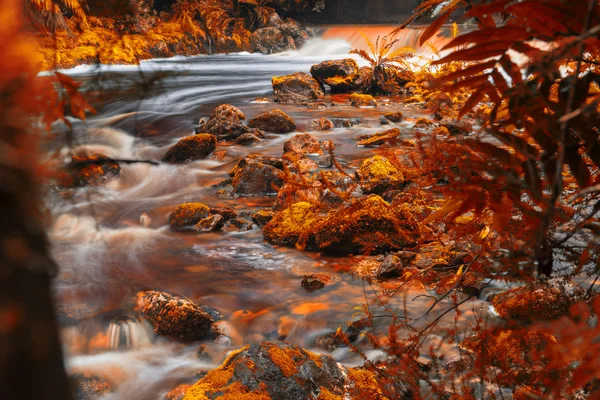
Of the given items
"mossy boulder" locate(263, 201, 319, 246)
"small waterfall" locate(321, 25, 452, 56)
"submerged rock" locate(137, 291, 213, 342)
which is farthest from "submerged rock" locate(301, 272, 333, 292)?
"small waterfall" locate(321, 25, 452, 56)

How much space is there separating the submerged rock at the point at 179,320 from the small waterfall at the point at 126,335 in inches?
3.5

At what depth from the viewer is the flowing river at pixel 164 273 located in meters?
3.22

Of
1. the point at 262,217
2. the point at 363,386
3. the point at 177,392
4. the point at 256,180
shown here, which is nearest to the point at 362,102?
the point at 256,180

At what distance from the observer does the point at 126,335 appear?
357cm

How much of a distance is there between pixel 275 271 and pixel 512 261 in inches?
130

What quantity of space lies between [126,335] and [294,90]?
900 centimetres

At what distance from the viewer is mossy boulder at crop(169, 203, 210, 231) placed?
17.6 ft

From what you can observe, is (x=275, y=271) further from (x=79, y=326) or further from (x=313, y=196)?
(x=79, y=326)

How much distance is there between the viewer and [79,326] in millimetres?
3674

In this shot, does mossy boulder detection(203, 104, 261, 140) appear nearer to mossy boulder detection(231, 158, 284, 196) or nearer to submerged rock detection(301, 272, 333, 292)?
mossy boulder detection(231, 158, 284, 196)

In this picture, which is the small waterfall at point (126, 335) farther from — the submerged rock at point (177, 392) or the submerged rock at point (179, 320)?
the submerged rock at point (177, 392)

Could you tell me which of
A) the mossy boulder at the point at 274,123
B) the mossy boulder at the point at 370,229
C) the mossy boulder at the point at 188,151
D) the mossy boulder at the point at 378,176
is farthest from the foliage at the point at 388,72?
the mossy boulder at the point at 370,229

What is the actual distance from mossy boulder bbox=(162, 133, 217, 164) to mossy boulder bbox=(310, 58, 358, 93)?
19.4ft

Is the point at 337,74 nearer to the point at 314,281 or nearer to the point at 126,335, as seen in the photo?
the point at 314,281
